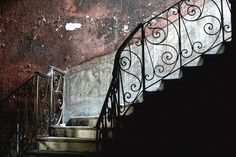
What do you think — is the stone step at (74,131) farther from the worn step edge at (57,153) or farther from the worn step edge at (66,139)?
the worn step edge at (57,153)

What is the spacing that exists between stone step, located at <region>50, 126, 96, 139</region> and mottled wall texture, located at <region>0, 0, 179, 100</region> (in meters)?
1.58

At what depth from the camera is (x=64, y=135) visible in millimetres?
5922

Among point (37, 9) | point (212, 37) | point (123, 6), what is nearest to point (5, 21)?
point (37, 9)

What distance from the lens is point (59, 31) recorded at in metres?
7.29

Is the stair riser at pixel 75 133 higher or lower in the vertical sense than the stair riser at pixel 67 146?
higher

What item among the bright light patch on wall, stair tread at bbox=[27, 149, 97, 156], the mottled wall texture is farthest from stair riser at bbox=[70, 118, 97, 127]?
the bright light patch on wall

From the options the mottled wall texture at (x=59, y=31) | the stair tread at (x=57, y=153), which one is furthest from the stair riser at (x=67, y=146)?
the mottled wall texture at (x=59, y=31)

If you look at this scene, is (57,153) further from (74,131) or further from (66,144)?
(74,131)

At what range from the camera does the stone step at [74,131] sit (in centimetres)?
554

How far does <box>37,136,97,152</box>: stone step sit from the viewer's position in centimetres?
515

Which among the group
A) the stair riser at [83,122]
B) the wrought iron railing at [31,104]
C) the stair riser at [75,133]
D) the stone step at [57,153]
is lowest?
the stone step at [57,153]

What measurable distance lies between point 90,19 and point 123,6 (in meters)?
0.75

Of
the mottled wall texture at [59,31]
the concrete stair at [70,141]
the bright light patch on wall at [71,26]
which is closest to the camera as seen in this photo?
the concrete stair at [70,141]

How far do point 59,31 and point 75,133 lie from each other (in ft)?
8.26
